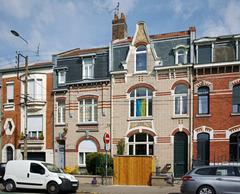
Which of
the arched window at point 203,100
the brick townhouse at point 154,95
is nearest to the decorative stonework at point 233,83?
the arched window at point 203,100

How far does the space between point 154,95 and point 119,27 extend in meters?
7.51

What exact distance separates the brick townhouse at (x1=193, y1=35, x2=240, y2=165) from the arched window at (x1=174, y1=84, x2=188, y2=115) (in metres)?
0.74

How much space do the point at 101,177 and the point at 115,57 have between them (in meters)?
10.2

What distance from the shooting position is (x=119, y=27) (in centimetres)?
3450

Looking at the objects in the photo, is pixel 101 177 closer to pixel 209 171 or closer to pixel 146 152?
pixel 146 152

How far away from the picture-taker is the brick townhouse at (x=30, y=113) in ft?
113

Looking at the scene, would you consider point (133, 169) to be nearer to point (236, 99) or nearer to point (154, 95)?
point (154, 95)

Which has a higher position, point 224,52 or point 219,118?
point 224,52

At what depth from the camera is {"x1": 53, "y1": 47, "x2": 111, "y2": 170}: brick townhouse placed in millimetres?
32219

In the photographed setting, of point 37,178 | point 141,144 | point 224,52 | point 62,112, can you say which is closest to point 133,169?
point 141,144

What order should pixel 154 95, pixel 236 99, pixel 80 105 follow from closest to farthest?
pixel 236 99, pixel 154 95, pixel 80 105

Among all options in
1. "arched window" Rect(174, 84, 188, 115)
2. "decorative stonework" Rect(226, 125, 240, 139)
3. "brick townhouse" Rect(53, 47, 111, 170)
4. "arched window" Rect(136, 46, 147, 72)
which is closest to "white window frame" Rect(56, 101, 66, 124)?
"brick townhouse" Rect(53, 47, 111, 170)

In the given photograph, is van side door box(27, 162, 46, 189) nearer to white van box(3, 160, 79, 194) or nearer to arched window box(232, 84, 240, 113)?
white van box(3, 160, 79, 194)

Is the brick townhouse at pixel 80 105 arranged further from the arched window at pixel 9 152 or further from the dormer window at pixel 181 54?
the dormer window at pixel 181 54
